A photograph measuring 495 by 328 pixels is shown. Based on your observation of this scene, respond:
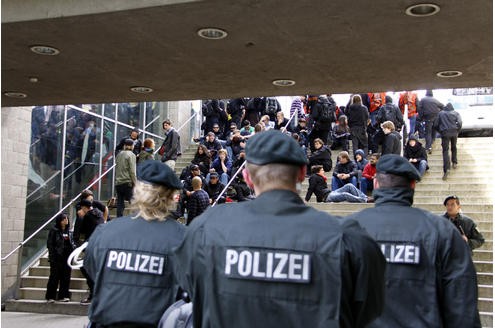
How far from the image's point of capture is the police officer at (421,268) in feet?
10.1

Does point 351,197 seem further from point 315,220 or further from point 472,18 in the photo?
point 315,220

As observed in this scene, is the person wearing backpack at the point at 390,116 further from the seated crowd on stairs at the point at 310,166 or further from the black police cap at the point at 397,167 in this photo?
the black police cap at the point at 397,167

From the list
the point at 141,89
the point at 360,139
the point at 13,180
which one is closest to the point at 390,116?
the point at 360,139

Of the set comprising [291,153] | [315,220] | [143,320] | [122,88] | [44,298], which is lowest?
[44,298]

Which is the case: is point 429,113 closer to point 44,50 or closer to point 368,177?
point 368,177

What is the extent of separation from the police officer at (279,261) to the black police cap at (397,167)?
50.8 inches

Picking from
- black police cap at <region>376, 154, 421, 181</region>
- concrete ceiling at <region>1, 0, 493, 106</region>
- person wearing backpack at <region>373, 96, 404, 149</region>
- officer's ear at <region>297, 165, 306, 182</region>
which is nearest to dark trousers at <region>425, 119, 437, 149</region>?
person wearing backpack at <region>373, 96, 404, 149</region>

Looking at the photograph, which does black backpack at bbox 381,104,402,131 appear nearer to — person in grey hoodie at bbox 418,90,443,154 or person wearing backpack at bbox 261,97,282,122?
person in grey hoodie at bbox 418,90,443,154

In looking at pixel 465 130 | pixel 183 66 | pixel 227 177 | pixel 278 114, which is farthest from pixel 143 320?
pixel 465 130

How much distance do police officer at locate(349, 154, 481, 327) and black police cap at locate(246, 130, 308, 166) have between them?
1239 mm

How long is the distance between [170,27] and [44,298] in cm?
685

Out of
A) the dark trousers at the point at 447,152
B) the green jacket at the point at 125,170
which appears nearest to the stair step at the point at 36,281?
the green jacket at the point at 125,170

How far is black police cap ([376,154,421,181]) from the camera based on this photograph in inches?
136

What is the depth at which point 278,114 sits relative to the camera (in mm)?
15992
